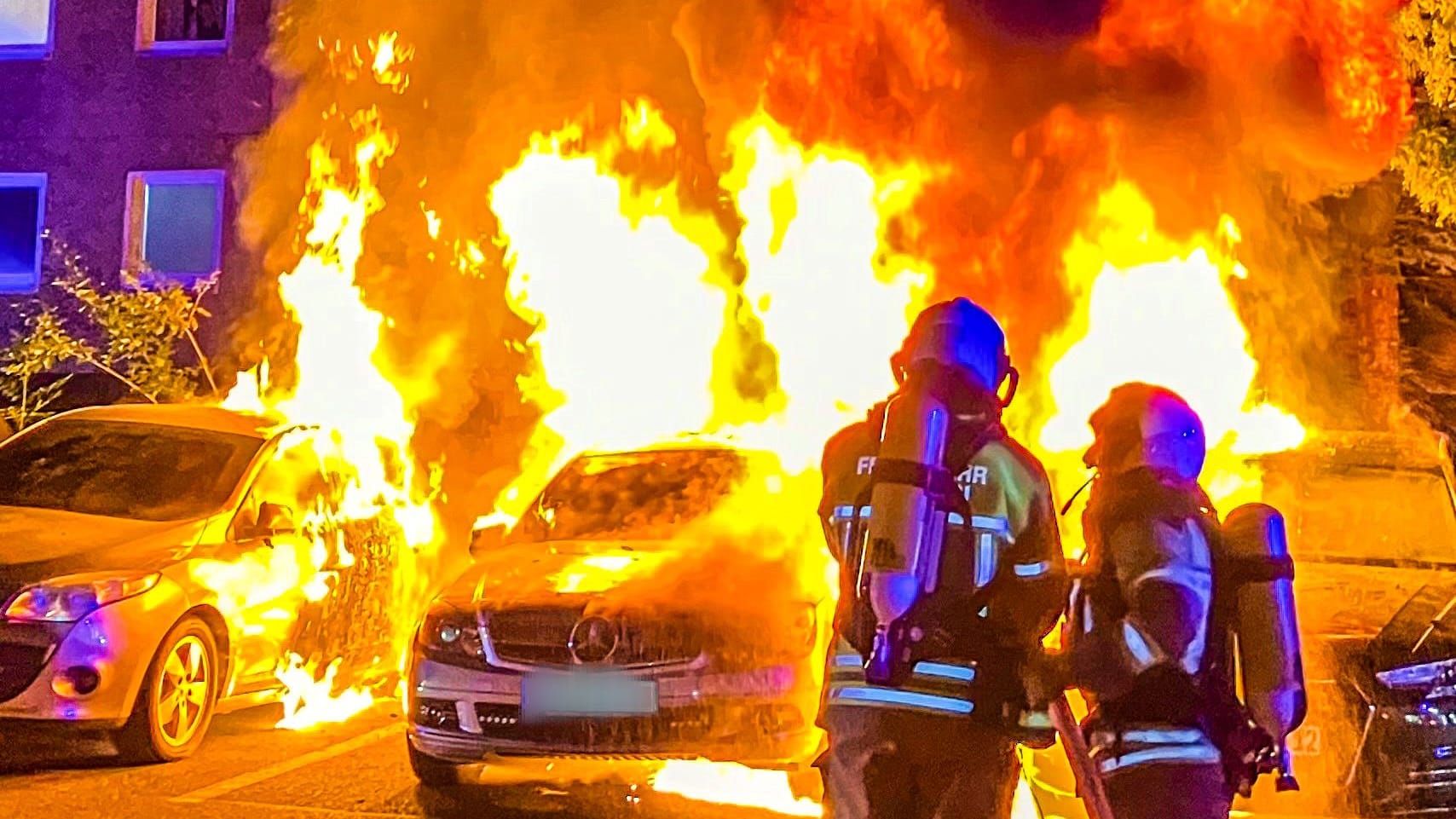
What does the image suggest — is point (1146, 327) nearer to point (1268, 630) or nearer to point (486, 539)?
point (486, 539)

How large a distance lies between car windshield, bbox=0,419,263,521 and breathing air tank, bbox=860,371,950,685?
5120 millimetres

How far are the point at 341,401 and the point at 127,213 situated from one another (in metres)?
11.6

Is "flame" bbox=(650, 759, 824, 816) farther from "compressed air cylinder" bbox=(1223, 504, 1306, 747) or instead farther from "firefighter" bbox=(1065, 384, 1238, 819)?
"compressed air cylinder" bbox=(1223, 504, 1306, 747)

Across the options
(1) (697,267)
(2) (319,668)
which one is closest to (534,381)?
(1) (697,267)

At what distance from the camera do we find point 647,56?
40.8 ft

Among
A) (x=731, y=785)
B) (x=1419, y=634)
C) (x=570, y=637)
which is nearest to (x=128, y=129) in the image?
(x=570, y=637)

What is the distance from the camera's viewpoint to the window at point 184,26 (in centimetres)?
1997

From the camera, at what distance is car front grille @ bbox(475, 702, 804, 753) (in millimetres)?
5785

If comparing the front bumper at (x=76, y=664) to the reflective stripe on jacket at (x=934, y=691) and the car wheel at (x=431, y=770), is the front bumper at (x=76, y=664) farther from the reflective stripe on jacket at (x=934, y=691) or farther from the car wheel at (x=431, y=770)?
the reflective stripe on jacket at (x=934, y=691)

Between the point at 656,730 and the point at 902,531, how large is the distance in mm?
2776

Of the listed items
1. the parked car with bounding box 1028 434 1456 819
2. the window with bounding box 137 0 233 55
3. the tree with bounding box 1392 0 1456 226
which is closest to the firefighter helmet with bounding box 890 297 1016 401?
the parked car with bounding box 1028 434 1456 819

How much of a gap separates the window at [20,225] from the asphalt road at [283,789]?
14.5 meters

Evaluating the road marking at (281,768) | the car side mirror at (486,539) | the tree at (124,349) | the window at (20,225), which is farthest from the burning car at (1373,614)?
the window at (20,225)

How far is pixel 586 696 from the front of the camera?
5844 mm
